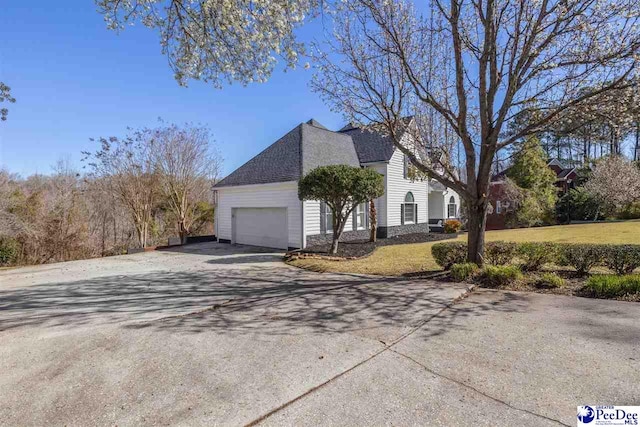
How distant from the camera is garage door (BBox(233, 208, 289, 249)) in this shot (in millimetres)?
15295

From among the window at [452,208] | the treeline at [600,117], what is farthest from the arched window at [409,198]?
the treeline at [600,117]

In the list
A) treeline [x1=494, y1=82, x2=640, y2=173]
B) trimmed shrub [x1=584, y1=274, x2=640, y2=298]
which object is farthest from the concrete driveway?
treeline [x1=494, y1=82, x2=640, y2=173]

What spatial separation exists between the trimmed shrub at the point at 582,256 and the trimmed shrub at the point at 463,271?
84.0 inches

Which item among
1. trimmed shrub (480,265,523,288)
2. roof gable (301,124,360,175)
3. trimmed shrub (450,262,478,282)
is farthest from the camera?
roof gable (301,124,360,175)

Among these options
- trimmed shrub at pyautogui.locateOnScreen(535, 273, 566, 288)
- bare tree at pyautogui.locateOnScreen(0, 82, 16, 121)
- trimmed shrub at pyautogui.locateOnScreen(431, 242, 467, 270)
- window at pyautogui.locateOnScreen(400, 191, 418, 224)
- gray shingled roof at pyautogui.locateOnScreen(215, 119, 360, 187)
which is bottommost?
trimmed shrub at pyautogui.locateOnScreen(535, 273, 566, 288)

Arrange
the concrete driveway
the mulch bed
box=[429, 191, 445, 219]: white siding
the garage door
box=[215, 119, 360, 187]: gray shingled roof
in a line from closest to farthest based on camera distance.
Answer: the concrete driveway
the mulch bed
box=[215, 119, 360, 187]: gray shingled roof
the garage door
box=[429, 191, 445, 219]: white siding

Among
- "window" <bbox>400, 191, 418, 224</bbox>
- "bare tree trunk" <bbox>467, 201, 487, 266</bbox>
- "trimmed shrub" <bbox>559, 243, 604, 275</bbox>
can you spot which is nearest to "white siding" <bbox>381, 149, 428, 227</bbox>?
"window" <bbox>400, 191, 418, 224</bbox>

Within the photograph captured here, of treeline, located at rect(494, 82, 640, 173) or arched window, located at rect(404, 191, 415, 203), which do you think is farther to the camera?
arched window, located at rect(404, 191, 415, 203)

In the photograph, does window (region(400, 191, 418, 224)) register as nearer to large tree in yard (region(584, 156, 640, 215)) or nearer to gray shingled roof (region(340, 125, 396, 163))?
gray shingled roof (region(340, 125, 396, 163))

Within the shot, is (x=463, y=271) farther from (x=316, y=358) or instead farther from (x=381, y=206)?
(x=381, y=206)

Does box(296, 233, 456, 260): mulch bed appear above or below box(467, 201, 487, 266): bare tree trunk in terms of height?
below

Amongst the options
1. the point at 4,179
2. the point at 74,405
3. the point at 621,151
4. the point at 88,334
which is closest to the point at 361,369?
the point at 74,405

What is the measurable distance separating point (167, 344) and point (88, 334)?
1.42m

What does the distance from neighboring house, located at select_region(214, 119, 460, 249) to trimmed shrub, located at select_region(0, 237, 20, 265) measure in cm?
836
